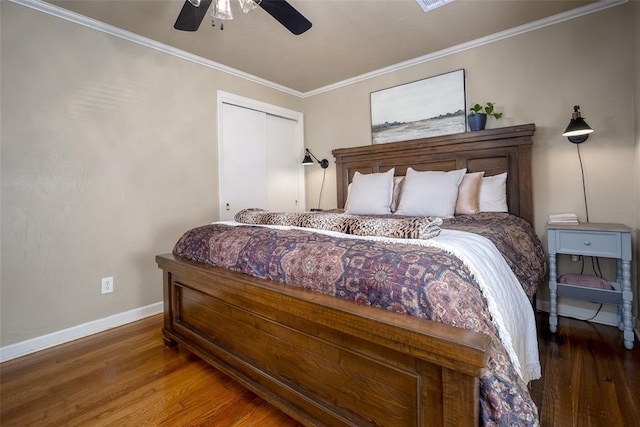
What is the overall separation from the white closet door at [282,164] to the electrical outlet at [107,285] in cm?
183

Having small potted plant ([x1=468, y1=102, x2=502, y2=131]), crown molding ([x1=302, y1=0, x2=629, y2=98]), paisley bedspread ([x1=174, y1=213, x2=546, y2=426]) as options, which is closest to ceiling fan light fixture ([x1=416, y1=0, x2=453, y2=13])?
crown molding ([x1=302, y1=0, x2=629, y2=98])

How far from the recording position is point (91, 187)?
2.32 m

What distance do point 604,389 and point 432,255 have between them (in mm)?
1355

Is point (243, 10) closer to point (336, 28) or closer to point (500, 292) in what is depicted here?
point (336, 28)

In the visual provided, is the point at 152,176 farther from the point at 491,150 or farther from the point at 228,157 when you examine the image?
the point at 491,150

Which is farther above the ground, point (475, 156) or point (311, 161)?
point (311, 161)

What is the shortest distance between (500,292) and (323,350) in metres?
0.69

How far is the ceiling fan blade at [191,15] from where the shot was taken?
5.59 ft

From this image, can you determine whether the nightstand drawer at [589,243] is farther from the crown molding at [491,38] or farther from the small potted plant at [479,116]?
the crown molding at [491,38]

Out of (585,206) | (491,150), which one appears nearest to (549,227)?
(585,206)

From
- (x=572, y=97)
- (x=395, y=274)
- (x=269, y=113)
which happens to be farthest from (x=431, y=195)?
(x=269, y=113)

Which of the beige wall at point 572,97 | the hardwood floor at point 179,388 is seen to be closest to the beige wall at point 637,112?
the beige wall at point 572,97

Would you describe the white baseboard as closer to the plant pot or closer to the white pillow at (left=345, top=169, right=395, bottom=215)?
the white pillow at (left=345, top=169, right=395, bottom=215)

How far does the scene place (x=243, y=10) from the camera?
5.32ft
